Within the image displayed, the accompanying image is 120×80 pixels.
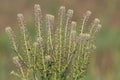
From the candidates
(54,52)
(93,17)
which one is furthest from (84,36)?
(93,17)

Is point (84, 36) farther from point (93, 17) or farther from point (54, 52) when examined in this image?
point (93, 17)

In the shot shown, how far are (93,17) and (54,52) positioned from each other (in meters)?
6.66

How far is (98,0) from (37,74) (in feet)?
25.6

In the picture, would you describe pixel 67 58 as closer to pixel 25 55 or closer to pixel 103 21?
pixel 25 55

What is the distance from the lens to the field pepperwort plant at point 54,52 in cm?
359

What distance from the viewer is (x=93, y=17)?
403 inches

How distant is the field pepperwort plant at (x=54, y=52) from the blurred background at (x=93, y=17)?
8.19 ft

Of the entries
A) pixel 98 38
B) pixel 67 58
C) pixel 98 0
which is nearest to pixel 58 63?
pixel 67 58

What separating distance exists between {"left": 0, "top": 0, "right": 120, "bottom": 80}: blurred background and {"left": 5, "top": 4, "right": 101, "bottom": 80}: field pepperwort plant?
2.50 m

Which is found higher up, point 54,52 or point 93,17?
point 54,52

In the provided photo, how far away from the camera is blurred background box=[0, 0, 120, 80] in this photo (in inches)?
292

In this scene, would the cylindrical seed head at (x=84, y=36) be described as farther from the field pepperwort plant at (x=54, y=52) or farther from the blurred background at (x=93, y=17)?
the blurred background at (x=93, y=17)

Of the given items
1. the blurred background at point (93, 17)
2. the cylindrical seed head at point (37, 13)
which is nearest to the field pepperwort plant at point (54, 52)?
the cylindrical seed head at point (37, 13)

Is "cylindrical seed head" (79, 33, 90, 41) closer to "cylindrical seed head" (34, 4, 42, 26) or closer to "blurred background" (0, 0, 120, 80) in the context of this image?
"cylindrical seed head" (34, 4, 42, 26)
